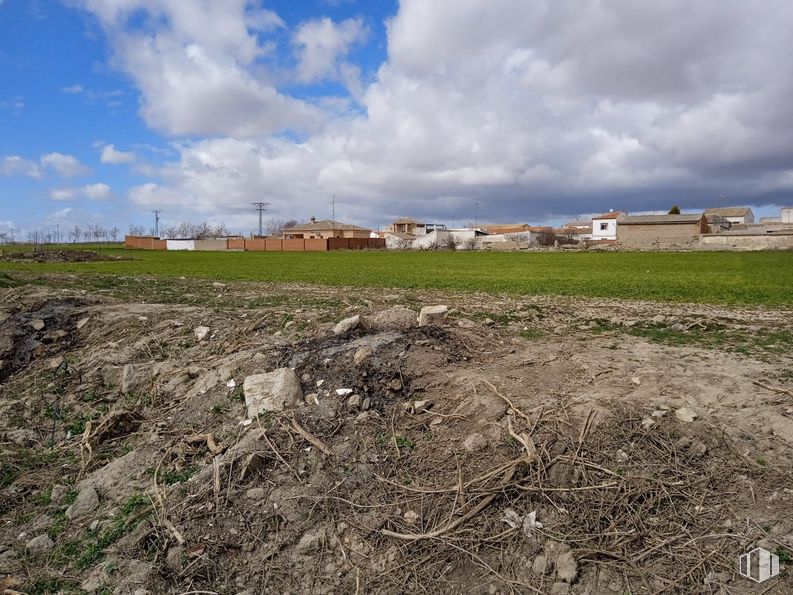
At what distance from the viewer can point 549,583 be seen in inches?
145

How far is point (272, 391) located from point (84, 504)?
6.70 ft

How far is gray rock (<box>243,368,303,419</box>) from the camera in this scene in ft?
18.9

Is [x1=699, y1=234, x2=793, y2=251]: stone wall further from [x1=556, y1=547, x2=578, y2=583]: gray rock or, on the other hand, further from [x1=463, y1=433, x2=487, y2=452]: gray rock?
[x1=556, y1=547, x2=578, y2=583]: gray rock

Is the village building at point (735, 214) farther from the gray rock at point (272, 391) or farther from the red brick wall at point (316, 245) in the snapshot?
the gray rock at point (272, 391)

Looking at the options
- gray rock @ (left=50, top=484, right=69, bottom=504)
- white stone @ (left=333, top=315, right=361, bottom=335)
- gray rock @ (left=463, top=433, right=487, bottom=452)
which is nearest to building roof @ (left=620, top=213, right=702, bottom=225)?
white stone @ (left=333, top=315, right=361, bottom=335)

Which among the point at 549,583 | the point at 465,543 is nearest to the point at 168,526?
the point at 465,543

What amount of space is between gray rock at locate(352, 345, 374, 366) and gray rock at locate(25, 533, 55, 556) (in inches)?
131

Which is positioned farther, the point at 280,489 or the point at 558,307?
the point at 558,307

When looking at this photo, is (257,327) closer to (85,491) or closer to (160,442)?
(160,442)

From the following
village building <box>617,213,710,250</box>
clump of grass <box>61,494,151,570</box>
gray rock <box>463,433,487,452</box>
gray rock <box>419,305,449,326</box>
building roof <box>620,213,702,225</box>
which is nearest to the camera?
clump of grass <box>61,494,151,570</box>

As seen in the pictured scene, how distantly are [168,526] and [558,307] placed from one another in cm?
1020

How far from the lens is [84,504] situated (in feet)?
16.9

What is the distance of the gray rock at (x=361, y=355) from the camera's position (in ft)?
20.6

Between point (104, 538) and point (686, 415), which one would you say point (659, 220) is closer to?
point (686, 415)
